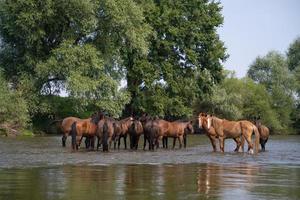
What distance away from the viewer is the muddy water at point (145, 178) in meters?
13.2

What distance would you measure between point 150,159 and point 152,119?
8593 millimetres

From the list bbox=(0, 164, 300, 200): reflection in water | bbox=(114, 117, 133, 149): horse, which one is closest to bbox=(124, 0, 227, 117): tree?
bbox=(114, 117, 133, 149): horse

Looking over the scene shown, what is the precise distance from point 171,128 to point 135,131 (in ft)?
8.01

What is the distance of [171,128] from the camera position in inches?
1310

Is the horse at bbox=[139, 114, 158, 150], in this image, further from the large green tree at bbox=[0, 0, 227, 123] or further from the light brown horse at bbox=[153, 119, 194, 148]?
the large green tree at bbox=[0, 0, 227, 123]

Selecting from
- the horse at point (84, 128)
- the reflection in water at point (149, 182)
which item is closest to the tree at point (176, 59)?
the horse at point (84, 128)

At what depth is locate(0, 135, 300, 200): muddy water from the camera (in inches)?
518

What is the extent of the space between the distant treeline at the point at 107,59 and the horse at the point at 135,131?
15.8m

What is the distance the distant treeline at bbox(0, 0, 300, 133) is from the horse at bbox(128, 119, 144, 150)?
1575 cm

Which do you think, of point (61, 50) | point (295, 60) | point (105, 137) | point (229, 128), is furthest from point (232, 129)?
point (295, 60)

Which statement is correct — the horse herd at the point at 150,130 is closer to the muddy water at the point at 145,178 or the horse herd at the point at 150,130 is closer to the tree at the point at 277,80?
the muddy water at the point at 145,178

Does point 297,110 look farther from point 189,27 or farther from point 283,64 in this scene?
point 189,27

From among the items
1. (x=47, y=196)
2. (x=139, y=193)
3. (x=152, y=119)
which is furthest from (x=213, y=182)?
(x=152, y=119)

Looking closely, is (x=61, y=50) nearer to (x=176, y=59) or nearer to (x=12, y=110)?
(x=12, y=110)
